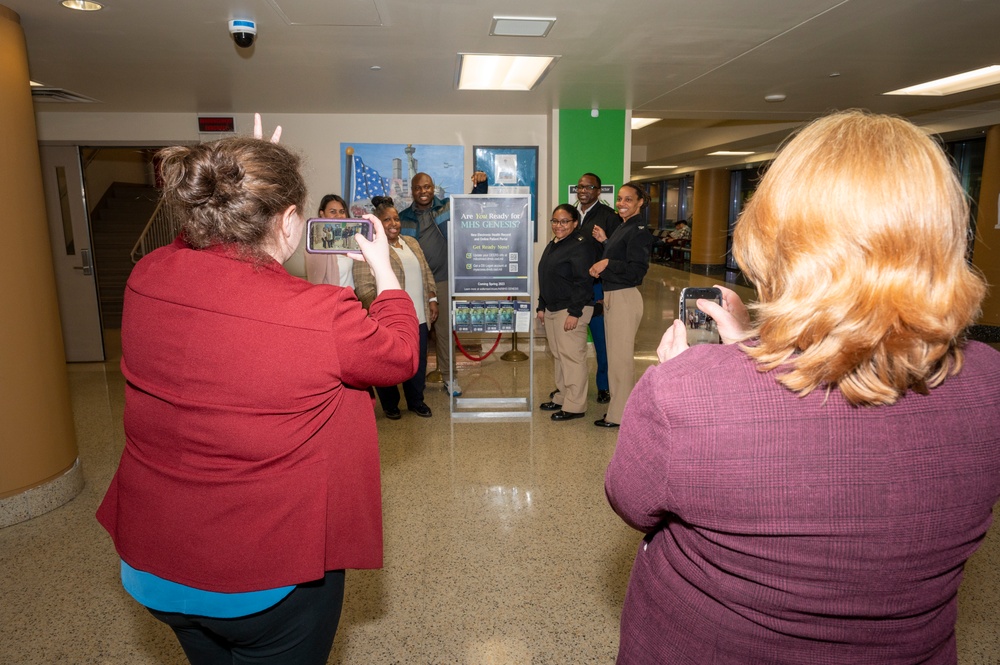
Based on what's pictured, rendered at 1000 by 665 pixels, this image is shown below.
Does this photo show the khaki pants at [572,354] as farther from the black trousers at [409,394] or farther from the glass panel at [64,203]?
the glass panel at [64,203]

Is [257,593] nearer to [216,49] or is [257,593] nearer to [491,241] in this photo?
[491,241]

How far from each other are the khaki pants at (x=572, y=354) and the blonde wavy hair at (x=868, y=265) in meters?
3.78

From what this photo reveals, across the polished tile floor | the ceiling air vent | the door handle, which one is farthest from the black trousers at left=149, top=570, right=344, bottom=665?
the door handle

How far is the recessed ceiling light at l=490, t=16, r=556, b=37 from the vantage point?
3.63 m

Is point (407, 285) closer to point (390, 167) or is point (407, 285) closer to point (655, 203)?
point (390, 167)

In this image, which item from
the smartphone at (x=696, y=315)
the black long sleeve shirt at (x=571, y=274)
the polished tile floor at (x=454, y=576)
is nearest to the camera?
the smartphone at (x=696, y=315)

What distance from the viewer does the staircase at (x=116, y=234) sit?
978 cm

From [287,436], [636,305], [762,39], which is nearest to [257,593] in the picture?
[287,436]

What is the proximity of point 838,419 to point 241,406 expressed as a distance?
929 millimetres

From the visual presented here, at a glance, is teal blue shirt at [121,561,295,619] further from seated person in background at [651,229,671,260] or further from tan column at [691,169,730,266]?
seated person in background at [651,229,671,260]

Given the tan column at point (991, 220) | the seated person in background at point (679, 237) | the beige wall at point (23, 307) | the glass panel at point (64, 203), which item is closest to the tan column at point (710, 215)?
the seated person in background at point (679, 237)

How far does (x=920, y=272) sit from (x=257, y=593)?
1.20 meters

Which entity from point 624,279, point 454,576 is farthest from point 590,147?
point 454,576

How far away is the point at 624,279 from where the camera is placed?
14.3ft
